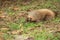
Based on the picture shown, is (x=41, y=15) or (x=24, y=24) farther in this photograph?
(x=41, y=15)

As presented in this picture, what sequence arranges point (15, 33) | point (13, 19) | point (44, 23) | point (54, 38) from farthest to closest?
point (13, 19) < point (44, 23) < point (15, 33) < point (54, 38)

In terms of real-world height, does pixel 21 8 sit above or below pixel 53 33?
above

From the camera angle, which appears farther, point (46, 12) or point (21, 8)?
point (21, 8)

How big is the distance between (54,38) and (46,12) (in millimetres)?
2450

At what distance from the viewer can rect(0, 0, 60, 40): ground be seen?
6.64 m

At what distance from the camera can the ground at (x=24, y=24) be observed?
6645mm

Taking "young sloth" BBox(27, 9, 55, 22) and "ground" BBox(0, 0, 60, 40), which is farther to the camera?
"young sloth" BBox(27, 9, 55, 22)

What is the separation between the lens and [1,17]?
8.76m

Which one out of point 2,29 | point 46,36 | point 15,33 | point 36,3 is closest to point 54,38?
point 46,36

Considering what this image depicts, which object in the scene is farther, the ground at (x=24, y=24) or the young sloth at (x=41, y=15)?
the young sloth at (x=41, y=15)

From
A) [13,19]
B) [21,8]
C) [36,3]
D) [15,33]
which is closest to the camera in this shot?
[15,33]

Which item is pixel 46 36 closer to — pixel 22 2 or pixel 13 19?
pixel 13 19

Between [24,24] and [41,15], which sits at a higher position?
[41,15]

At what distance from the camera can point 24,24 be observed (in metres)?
7.85
